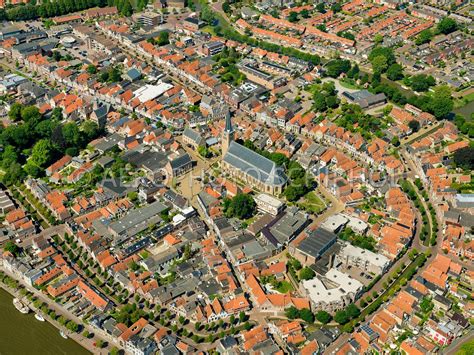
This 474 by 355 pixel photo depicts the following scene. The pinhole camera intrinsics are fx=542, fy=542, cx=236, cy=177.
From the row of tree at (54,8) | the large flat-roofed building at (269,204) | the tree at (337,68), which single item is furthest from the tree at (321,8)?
the large flat-roofed building at (269,204)

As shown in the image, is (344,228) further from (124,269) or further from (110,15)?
(110,15)

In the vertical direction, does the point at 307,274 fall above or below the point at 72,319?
above

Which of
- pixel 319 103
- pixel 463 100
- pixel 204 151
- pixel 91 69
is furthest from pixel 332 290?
pixel 91 69

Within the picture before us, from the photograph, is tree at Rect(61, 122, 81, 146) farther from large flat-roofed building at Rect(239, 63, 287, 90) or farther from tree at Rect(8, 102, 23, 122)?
large flat-roofed building at Rect(239, 63, 287, 90)

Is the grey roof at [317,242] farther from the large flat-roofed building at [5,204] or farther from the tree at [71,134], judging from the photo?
the tree at [71,134]

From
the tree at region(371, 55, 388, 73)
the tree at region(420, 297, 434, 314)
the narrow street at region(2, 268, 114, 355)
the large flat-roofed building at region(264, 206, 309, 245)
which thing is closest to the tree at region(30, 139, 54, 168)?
the narrow street at region(2, 268, 114, 355)

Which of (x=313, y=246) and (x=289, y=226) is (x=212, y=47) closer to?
(x=289, y=226)
